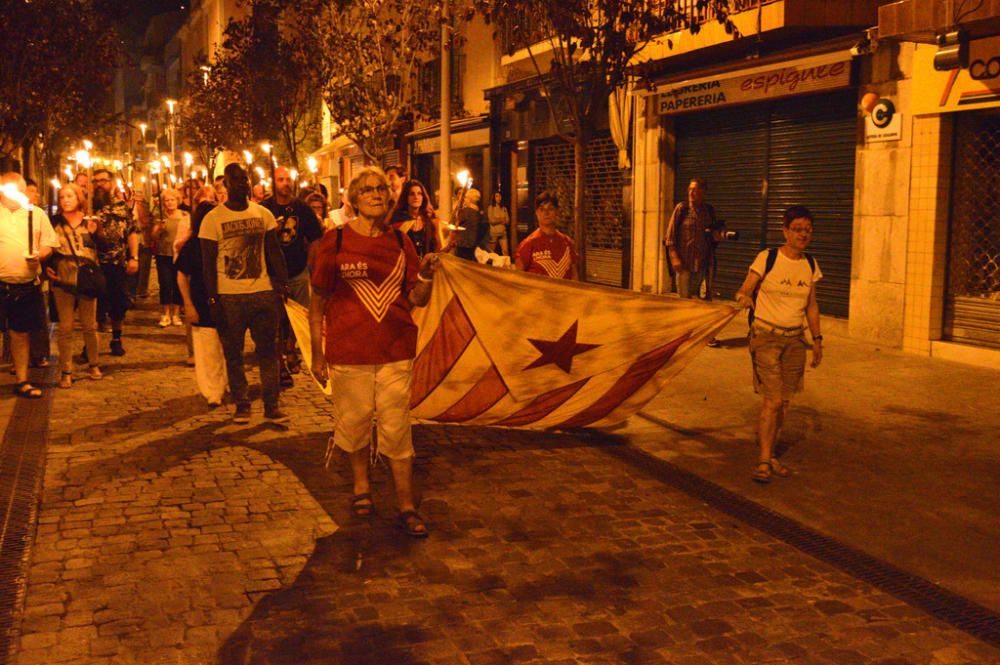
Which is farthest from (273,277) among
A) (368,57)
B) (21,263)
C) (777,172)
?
(368,57)

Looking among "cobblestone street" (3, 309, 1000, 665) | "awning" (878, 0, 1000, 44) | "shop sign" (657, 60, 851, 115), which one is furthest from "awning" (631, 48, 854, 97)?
"cobblestone street" (3, 309, 1000, 665)

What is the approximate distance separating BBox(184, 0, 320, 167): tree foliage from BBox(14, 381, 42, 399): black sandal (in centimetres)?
1684

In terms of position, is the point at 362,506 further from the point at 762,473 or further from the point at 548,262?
the point at 548,262

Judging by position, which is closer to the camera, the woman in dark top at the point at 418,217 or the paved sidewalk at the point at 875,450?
the paved sidewalk at the point at 875,450

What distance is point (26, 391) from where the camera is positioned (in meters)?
9.30

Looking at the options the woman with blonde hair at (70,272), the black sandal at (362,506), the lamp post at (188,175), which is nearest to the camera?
the black sandal at (362,506)

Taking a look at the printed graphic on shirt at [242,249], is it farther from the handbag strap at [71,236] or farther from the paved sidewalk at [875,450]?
the paved sidewalk at [875,450]

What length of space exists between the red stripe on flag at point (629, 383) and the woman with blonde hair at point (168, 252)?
7347 mm

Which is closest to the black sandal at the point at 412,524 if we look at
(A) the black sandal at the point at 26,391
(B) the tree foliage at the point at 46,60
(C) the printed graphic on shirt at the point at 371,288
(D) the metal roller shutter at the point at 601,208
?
(C) the printed graphic on shirt at the point at 371,288

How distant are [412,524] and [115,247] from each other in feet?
23.7

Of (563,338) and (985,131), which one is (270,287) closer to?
(563,338)

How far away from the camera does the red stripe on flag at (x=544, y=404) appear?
759 centimetres

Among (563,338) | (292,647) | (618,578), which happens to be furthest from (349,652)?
(563,338)

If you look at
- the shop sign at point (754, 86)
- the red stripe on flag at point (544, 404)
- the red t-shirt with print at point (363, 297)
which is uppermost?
the shop sign at point (754, 86)
